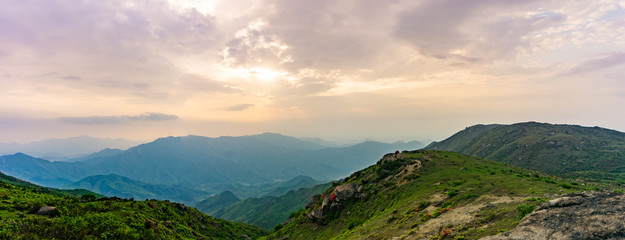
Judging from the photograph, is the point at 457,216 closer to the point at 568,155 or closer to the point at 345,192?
the point at 345,192

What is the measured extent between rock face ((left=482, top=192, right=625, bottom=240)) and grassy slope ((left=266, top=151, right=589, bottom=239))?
129 inches

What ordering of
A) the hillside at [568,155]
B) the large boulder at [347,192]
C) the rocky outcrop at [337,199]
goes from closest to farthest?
Result: the rocky outcrop at [337,199], the large boulder at [347,192], the hillside at [568,155]

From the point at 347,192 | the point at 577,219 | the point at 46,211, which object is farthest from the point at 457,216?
the point at 46,211

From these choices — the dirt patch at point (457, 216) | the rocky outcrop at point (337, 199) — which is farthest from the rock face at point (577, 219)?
the rocky outcrop at point (337, 199)

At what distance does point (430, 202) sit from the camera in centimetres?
3922

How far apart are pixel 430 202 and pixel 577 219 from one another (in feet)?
79.7

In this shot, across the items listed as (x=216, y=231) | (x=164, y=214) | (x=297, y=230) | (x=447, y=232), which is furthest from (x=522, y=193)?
(x=216, y=231)

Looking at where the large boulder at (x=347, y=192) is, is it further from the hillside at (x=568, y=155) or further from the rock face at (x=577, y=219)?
the hillside at (x=568, y=155)

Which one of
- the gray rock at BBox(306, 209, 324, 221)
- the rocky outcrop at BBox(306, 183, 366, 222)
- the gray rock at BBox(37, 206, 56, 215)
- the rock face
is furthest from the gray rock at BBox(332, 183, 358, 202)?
the gray rock at BBox(37, 206, 56, 215)

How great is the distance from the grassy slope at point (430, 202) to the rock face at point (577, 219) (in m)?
3.28

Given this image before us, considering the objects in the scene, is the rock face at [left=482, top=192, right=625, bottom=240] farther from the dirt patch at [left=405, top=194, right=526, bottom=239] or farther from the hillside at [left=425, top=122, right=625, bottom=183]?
the hillside at [left=425, top=122, right=625, bottom=183]

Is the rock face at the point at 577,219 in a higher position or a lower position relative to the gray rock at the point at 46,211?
higher

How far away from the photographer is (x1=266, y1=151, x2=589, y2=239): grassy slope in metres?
26.1

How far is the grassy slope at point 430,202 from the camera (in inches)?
1029
